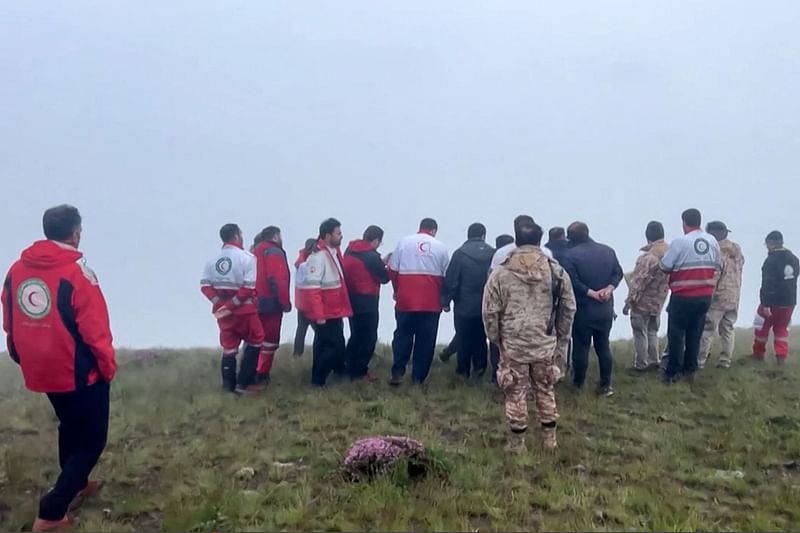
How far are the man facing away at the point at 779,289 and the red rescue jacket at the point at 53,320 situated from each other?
32.7 ft

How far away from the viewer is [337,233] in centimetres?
1066

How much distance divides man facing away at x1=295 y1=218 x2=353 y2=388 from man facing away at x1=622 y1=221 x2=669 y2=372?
4.37m

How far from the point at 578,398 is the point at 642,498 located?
368 centimetres

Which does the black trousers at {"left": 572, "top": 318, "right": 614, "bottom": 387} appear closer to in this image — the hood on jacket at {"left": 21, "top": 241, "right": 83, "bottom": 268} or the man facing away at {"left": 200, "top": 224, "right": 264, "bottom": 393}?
the man facing away at {"left": 200, "top": 224, "right": 264, "bottom": 393}

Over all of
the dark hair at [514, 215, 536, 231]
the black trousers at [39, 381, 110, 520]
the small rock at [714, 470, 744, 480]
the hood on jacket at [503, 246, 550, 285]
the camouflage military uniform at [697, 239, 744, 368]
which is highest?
the dark hair at [514, 215, 536, 231]

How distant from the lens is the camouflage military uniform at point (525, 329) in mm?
7570

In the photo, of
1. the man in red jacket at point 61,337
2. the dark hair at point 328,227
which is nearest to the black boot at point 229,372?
the dark hair at point 328,227

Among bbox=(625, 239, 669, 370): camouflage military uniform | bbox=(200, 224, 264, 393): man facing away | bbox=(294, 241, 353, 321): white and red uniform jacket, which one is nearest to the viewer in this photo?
bbox=(200, 224, 264, 393): man facing away

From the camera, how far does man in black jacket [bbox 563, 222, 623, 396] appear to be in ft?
32.4

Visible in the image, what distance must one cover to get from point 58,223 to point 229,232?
4.26 metres

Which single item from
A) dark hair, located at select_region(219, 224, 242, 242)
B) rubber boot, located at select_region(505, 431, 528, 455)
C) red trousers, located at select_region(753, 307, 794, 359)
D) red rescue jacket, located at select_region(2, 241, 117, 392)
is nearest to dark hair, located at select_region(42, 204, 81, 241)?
red rescue jacket, located at select_region(2, 241, 117, 392)

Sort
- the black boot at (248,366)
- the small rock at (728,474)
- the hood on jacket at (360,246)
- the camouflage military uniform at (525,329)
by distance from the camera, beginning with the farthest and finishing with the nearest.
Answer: the hood on jacket at (360,246)
the black boot at (248,366)
the camouflage military uniform at (525,329)
the small rock at (728,474)

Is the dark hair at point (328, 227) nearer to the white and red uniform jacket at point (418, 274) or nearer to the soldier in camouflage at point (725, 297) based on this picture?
the white and red uniform jacket at point (418, 274)

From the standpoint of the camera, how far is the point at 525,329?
7.64m
